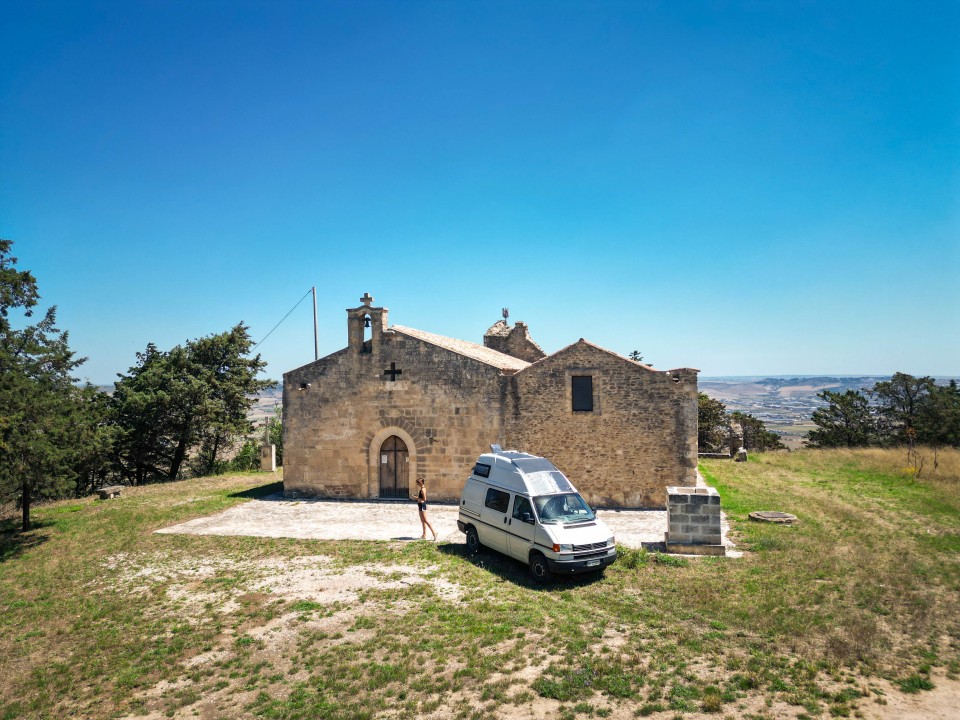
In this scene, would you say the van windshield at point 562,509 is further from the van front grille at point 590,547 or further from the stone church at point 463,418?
the stone church at point 463,418

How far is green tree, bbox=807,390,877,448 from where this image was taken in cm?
3922

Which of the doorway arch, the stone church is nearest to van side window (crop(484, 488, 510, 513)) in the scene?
the stone church

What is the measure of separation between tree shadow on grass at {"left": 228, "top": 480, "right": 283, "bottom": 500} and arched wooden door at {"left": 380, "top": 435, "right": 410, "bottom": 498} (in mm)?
4609

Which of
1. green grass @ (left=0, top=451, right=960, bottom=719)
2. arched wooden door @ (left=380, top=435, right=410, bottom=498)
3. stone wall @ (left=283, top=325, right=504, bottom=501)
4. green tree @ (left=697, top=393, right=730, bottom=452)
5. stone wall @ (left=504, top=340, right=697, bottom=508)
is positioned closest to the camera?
green grass @ (left=0, top=451, right=960, bottom=719)

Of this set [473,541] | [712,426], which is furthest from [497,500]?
[712,426]

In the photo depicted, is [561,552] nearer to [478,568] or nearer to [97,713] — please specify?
[478,568]

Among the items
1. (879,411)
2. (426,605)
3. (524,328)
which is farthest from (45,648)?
(879,411)

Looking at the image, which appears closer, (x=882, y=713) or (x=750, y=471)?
(x=882, y=713)

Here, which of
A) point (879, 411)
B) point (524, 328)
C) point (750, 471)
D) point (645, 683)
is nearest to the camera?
point (645, 683)

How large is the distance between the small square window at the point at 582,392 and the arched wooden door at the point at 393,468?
6.63m

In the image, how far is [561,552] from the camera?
1107 centimetres

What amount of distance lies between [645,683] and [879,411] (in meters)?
42.1

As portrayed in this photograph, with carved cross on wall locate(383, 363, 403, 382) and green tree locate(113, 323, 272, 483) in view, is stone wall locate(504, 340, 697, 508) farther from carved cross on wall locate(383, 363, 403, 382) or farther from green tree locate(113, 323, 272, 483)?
green tree locate(113, 323, 272, 483)

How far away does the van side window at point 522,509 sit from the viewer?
467 inches
